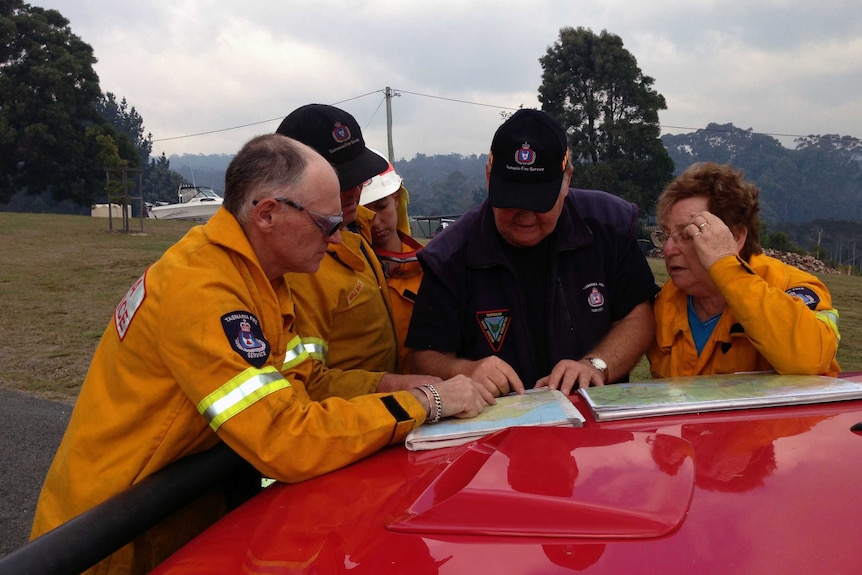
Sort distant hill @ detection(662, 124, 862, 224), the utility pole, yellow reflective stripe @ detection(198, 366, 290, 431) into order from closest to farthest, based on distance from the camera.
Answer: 1. yellow reflective stripe @ detection(198, 366, 290, 431)
2. the utility pole
3. distant hill @ detection(662, 124, 862, 224)

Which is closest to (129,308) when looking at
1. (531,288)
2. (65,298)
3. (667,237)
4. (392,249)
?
(531,288)

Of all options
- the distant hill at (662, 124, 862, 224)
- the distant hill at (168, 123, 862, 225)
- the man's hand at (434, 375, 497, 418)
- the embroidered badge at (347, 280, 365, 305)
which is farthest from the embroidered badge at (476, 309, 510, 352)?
the distant hill at (662, 124, 862, 224)

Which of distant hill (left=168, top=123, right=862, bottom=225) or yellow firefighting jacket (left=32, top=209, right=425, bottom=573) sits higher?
distant hill (left=168, top=123, right=862, bottom=225)

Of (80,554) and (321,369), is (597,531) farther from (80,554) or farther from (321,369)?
(321,369)

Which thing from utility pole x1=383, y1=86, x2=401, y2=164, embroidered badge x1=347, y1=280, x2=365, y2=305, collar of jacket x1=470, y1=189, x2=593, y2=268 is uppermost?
utility pole x1=383, y1=86, x2=401, y2=164

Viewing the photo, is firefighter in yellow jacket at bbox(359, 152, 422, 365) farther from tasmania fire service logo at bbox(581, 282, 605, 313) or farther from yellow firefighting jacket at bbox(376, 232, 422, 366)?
tasmania fire service logo at bbox(581, 282, 605, 313)

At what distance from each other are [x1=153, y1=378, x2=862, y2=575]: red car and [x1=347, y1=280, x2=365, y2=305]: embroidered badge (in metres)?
0.88

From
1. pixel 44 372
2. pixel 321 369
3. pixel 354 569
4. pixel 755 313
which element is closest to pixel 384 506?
pixel 354 569

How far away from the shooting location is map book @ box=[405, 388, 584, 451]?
1.67 meters

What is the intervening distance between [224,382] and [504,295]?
1249 millimetres

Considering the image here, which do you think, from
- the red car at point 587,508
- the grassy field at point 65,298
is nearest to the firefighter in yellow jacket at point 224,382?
the red car at point 587,508

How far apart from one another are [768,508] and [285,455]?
0.93 metres

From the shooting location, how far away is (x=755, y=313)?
2008 mm

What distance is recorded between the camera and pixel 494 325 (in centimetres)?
254
